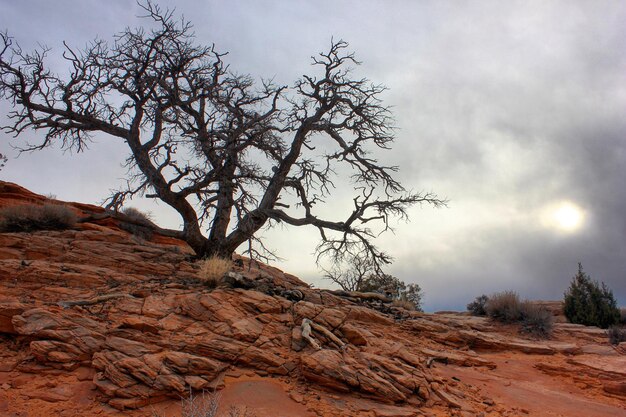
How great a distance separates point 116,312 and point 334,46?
39.5 feet

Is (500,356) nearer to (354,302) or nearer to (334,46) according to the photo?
(354,302)

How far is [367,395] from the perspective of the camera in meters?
6.61

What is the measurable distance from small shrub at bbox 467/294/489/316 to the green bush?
3351 millimetres

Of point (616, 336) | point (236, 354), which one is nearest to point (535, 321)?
point (616, 336)

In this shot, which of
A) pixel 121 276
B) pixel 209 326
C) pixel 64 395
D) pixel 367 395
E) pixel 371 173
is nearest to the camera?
pixel 64 395

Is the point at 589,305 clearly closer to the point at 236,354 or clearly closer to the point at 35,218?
the point at 236,354

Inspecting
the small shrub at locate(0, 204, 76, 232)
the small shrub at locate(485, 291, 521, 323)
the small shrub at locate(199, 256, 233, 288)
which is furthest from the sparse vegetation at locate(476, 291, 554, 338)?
the small shrub at locate(0, 204, 76, 232)

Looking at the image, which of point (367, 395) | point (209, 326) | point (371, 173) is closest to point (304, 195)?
point (371, 173)

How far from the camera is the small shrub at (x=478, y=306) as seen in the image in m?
16.6

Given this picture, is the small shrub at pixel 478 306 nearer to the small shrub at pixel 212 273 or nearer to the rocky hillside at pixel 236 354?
→ the rocky hillside at pixel 236 354

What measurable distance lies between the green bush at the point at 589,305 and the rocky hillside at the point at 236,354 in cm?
518

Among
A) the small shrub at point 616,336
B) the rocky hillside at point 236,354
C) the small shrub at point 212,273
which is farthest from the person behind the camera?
the small shrub at point 616,336

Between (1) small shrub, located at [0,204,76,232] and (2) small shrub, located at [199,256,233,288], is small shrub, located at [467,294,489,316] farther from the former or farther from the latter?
(1) small shrub, located at [0,204,76,232]

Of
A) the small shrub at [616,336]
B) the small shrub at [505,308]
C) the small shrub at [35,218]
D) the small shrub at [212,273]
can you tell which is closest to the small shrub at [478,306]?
the small shrub at [505,308]
